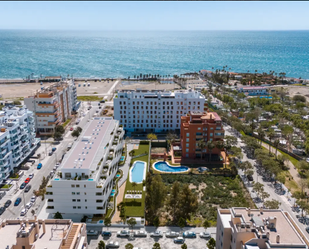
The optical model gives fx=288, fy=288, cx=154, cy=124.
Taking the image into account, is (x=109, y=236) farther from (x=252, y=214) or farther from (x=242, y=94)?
(x=242, y=94)

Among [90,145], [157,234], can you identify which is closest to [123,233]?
[157,234]

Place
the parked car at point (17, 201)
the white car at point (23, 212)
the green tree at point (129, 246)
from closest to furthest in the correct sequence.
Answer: the green tree at point (129, 246) < the white car at point (23, 212) < the parked car at point (17, 201)

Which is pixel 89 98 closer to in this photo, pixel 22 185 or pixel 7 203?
pixel 22 185

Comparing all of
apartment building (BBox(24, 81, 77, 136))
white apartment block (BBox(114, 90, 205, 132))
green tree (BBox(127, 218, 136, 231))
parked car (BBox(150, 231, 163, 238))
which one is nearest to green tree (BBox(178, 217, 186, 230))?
parked car (BBox(150, 231, 163, 238))

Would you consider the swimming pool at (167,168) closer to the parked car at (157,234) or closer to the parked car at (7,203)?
the parked car at (157,234)

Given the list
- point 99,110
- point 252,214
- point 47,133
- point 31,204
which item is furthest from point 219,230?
point 99,110

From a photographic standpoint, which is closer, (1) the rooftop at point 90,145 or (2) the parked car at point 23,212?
(2) the parked car at point 23,212

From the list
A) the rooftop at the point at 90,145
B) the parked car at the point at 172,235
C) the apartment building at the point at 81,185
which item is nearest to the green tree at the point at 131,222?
the parked car at the point at 172,235
